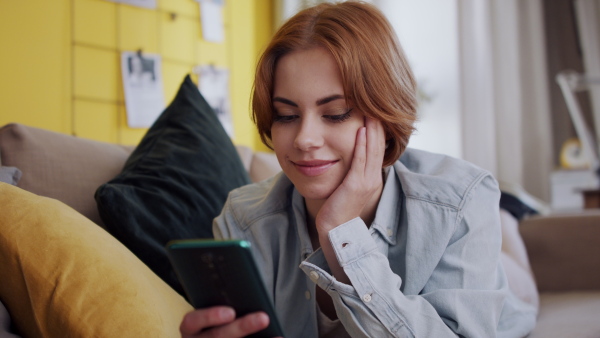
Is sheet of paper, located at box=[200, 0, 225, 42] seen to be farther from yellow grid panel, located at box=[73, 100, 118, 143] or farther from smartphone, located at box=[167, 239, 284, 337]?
smartphone, located at box=[167, 239, 284, 337]

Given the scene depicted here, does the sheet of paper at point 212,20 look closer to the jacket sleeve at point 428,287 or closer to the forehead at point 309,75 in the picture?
the forehead at point 309,75

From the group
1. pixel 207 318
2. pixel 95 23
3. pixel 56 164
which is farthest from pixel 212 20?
pixel 207 318

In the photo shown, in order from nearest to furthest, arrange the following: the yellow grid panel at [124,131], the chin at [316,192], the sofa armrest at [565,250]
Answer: the chin at [316,192], the sofa armrest at [565,250], the yellow grid panel at [124,131]

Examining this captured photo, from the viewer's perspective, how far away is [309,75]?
96 cm

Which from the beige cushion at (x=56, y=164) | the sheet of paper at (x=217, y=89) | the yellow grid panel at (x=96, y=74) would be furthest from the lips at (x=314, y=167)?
the sheet of paper at (x=217, y=89)

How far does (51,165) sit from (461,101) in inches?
101

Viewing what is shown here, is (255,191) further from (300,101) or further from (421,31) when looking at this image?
(421,31)

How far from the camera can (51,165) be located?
1170 millimetres

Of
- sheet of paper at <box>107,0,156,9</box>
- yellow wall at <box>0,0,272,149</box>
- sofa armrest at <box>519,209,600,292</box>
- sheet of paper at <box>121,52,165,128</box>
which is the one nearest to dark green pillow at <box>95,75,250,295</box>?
yellow wall at <box>0,0,272,149</box>

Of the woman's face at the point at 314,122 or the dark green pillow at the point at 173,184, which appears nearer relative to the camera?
the woman's face at the point at 314,122

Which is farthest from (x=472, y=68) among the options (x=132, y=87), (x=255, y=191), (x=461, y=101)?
(x=255, y=191)

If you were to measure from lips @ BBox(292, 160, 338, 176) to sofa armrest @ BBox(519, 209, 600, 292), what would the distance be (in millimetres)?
1094

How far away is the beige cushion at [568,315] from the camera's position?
1.13 meters

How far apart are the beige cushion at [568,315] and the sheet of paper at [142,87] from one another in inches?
76.9
